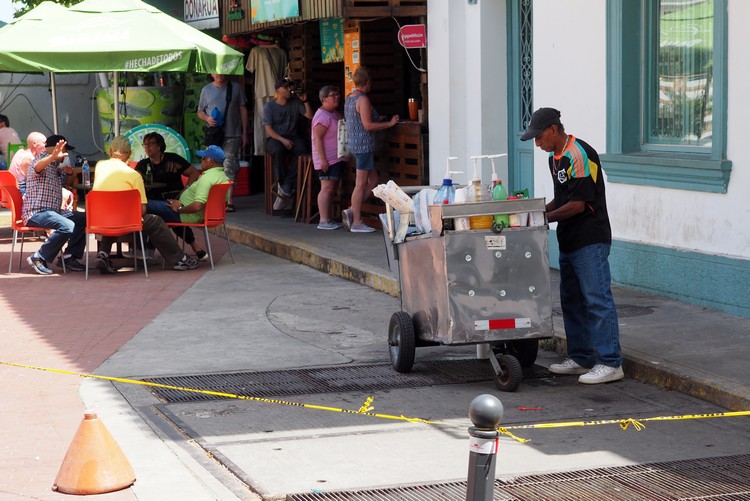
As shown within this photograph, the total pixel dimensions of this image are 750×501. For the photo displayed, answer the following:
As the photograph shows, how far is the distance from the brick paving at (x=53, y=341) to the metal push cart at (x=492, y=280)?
229 centimetres

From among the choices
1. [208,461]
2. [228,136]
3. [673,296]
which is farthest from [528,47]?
[208,461]

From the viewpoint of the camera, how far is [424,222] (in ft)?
24.8

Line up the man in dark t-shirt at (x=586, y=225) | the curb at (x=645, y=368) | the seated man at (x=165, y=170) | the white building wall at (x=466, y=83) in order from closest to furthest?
the curb at (x=645, y=368)
the man in dark t-shirt at (x=586, y=225)
the white building wall at (x=466, y=83)
the seated man at (x=165, y=170)

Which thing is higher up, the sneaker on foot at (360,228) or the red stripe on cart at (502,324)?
the red stripe on cart at (502,324)

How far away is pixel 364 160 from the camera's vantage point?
46.5 ft

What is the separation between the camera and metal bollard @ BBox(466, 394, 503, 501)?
371 cm

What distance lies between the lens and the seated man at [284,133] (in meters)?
16.3

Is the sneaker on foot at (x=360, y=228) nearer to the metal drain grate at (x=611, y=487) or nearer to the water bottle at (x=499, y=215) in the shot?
the water bottle at (x=499, y=215)

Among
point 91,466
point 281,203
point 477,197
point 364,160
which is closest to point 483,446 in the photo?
point 91,466

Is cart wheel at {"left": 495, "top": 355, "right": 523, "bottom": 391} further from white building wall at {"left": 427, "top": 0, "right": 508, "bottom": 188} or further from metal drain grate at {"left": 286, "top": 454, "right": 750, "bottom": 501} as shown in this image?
white building wall at {"left": 427, "top": 0, "right": 508, "bottom": 188}

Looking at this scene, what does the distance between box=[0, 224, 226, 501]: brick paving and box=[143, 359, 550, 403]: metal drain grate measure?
722mm

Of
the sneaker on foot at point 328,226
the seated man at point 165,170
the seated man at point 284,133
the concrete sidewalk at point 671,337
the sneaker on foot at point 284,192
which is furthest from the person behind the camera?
the sneaker on foot at point 284,192

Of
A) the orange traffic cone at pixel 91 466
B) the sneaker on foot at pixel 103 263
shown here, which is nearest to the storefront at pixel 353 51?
the sneaker on foot at pixel 103 263

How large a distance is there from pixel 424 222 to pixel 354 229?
7.03m
